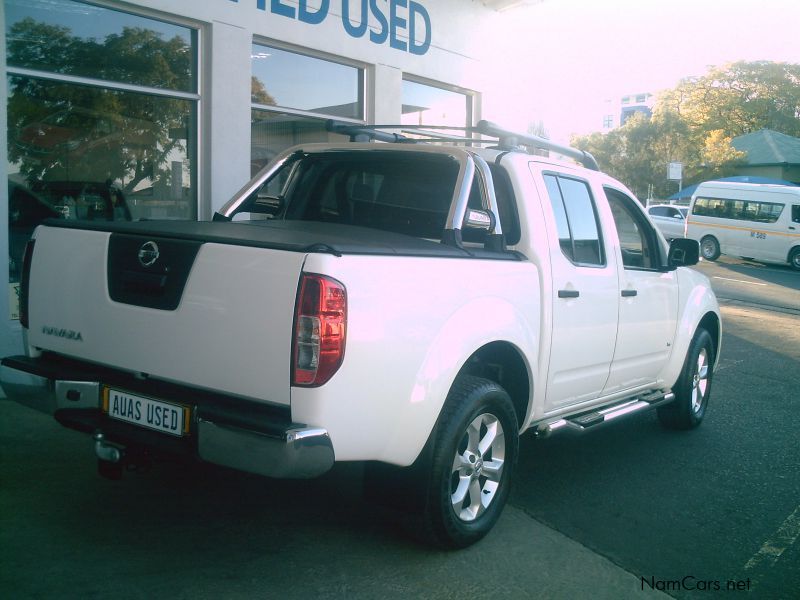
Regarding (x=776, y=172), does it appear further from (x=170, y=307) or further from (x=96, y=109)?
(x=170, y=307)

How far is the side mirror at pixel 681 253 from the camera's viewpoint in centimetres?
578

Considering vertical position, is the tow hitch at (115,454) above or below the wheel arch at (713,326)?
below

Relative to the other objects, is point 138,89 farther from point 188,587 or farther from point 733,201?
point 733,201

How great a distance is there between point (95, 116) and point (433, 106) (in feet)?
17.1

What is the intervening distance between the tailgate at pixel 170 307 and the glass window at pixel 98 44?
12.7ft

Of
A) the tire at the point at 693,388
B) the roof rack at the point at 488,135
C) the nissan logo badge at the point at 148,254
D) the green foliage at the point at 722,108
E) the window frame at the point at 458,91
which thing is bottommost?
the tire at the point at 693,388

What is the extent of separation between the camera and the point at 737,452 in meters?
5.85

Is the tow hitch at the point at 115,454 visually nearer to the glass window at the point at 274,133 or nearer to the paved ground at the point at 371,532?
the paved ground at the point at 371,532

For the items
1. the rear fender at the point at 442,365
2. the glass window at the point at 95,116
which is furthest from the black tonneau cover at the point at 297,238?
the glass window at the point at 95,116

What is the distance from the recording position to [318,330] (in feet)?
9.93

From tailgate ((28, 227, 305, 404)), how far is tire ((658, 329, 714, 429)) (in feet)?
13.2

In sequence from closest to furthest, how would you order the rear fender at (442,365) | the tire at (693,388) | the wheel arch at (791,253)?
1. the rear fender at (442,365)
2. the tire at (693,388)
3. the wheel arch at (791,253)

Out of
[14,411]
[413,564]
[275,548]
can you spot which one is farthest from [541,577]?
[14,411]

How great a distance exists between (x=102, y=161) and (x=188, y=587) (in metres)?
5.29
